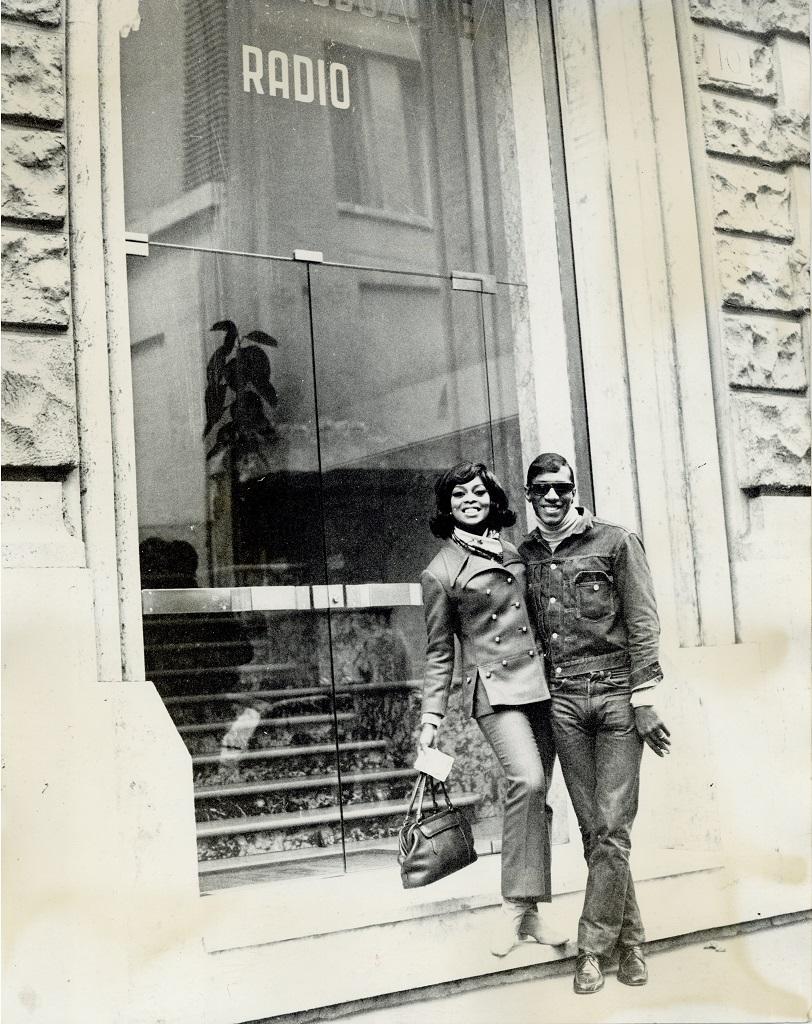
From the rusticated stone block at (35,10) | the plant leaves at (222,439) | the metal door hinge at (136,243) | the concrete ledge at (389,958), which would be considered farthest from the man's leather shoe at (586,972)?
the rusticated stone block at (35,10)

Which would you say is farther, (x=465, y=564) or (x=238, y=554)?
(x=238, y=554)

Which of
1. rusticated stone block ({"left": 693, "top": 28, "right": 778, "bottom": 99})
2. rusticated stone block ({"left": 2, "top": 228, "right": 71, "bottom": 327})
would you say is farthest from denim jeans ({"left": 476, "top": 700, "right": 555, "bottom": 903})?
rusticated stone block ({"left": 693, "top": 28, "right": 778, "bottom": 99})

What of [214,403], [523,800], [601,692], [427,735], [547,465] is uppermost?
[214,403]

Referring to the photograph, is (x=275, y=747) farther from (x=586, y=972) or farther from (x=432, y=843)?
(x=586, y=972)

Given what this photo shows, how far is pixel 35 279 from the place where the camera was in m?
4.30

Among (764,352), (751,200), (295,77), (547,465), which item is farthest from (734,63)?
(547,465)

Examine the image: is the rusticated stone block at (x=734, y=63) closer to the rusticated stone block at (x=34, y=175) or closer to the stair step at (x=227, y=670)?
the rusticated stone block at (x=34, y=175)

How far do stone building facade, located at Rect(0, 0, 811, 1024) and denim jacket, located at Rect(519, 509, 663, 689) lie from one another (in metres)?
1.01

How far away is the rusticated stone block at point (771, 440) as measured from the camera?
588 centimetres

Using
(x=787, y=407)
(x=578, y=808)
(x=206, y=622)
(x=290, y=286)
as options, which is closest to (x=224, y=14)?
(x=290, y=286)

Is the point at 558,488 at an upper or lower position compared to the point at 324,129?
lower

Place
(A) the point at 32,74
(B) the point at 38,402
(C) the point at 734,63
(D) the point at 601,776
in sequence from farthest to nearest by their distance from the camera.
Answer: (C) the point at 734,63 < (D) the point at 601,776 < (A) the point at 32,74 < (B) the point at 38,402

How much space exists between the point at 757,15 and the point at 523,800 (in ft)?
13.2

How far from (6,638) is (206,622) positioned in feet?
4.19
